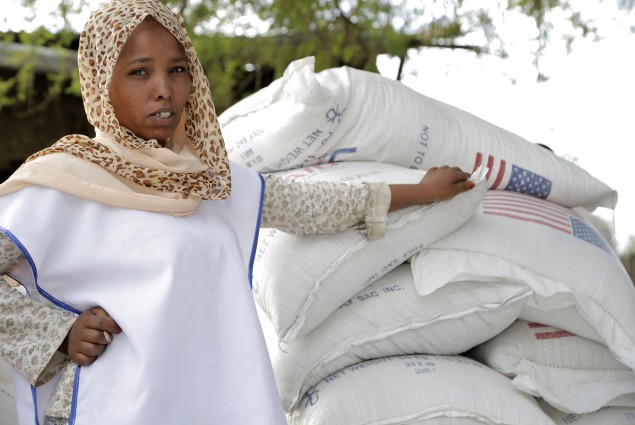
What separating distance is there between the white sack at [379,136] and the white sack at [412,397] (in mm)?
532

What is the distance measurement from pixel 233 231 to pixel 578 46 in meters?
2.77

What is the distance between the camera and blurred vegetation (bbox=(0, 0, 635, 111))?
4047 millimetres

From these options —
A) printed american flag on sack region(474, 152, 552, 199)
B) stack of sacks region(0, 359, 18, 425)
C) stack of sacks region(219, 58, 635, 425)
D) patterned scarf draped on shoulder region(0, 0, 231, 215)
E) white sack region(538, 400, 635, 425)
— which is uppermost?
patterned scarf draped on shoulder region(0, 0, 231, 215)

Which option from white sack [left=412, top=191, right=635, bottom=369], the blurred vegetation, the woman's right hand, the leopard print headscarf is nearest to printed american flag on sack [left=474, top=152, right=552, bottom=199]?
white sack [left=412, top=191, right=635, bottom=369]

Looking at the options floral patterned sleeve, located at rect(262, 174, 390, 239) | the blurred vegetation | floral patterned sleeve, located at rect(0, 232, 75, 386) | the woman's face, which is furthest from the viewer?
the blurred vegetation

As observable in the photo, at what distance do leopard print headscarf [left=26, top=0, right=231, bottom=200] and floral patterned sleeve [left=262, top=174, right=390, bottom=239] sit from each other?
18cm

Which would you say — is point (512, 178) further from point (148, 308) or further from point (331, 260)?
point (148, 308)

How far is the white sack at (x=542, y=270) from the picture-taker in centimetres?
197

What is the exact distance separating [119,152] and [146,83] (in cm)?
12

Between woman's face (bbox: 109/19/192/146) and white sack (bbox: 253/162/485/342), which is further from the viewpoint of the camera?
white sack (bbox: 253/162/485/342)

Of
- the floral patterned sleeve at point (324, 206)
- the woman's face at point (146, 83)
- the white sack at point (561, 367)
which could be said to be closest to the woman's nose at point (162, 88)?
the woman's face at point (146, 83)

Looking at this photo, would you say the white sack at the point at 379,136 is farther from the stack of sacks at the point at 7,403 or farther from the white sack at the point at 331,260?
the stack of sacks at the point at 7,403

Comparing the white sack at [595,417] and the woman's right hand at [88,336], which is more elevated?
the woman's right hand at [88,336]

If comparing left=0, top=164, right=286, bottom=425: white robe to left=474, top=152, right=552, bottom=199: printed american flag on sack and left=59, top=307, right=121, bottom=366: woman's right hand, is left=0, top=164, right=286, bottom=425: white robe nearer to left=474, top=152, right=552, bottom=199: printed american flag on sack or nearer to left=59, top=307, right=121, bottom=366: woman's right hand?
left=59, top=307, right=121, bottom=366: woman's right hand
